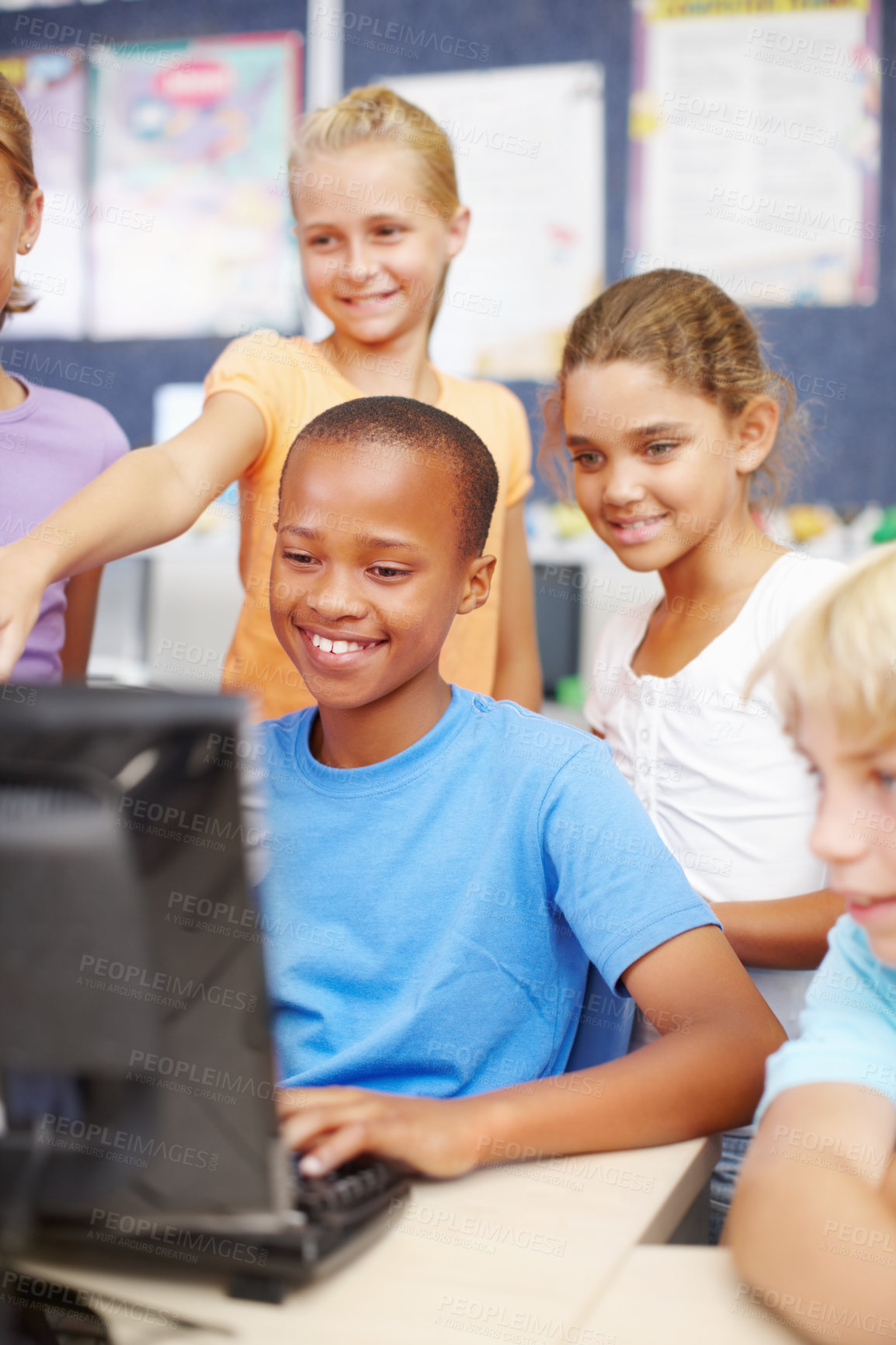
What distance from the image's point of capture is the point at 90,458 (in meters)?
1.29

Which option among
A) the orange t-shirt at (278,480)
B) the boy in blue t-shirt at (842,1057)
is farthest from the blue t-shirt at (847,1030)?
the orange t-shirt at (278,480)

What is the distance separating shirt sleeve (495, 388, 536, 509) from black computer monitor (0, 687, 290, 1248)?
1.01m

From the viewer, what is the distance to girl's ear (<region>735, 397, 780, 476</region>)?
1.26 meters

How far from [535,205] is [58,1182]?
7.49 ft

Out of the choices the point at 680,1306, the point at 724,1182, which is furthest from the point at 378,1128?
the point at 724,1182

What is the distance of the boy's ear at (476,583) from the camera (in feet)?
3.17

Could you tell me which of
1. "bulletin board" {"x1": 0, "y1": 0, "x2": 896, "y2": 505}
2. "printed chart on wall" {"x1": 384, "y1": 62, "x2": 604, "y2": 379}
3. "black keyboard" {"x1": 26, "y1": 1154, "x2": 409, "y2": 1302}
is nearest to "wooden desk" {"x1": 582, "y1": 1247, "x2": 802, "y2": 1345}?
"black keyboard" {"x1": 26, "y1": 1154, "x2": 409, "y2": 1302}

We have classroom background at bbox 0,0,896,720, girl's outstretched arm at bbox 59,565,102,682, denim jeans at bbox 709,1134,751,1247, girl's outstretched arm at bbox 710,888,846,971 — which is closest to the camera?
denim jeans at bbox 709,1134,751,1247

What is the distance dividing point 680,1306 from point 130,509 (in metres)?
0.70

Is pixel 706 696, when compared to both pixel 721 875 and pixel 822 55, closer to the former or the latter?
pixel 721 875

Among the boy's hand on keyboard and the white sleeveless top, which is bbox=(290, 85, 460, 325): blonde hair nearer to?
the white sleeveless top

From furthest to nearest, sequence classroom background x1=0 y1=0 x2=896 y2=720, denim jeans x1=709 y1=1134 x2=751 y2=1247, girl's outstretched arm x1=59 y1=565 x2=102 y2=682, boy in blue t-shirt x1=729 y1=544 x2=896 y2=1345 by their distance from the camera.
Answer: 1. classroom background x1=0 y1=0 x2=896 y2=720
2. girl's outstretched arm x1=59 y1=565 x2=102 y2=682
3. denim jeans x1=709 y1=1134 x2=751 y2=1247
4. boy in blue t-shirt x1=729 y1=544 x2=896 y2=1345

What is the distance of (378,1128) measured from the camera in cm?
61

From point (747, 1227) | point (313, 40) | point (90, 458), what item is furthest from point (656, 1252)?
point (313, 40)
